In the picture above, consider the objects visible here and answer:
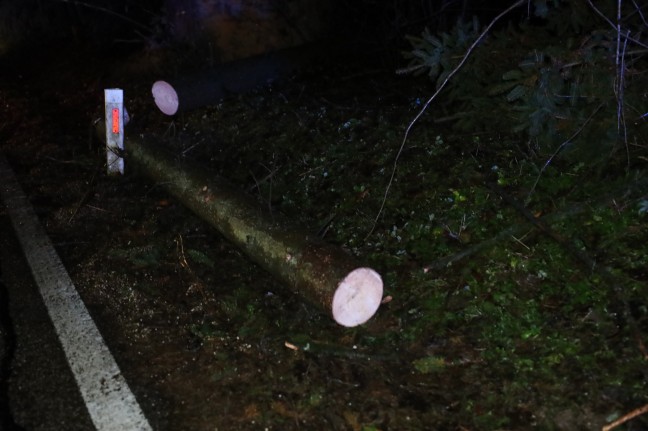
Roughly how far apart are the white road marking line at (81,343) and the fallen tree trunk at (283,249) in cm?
116

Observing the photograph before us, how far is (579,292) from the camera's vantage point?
313cm

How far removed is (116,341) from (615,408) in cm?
281

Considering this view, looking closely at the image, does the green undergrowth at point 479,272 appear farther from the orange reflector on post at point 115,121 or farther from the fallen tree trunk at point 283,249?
the orange reflector on post at point 115,121

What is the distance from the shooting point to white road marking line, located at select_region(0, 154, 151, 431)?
263 cm

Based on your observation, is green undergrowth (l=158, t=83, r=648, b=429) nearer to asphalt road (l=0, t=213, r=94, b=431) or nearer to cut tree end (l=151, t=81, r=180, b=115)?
asphalt road (l=0, t=213, r=94, b=431)

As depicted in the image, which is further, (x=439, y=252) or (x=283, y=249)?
(x=439, y=252)

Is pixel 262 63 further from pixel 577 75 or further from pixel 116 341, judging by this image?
pixel 116 341

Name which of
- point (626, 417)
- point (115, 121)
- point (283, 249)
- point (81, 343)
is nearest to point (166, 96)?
point (115, 121)

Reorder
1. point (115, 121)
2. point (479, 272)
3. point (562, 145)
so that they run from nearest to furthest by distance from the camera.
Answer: point (479, 272) < point (562, 145) < point (115, 121)

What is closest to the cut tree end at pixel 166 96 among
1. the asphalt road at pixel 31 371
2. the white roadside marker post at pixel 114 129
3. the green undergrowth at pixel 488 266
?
the white roadside marker post at pixel 114 129

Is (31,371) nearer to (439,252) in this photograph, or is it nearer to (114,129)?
(439,252)

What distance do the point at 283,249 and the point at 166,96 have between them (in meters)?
3.88

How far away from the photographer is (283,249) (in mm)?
3482

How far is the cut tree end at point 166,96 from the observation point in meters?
6.44
